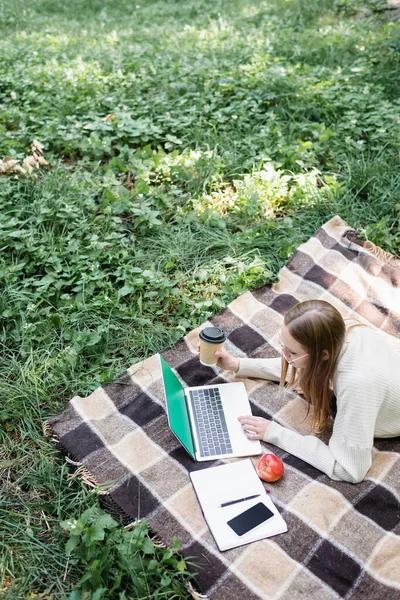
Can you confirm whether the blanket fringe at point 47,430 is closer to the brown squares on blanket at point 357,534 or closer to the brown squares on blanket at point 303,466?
the brown squares on blanket at point 303,466

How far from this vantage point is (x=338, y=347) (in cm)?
249

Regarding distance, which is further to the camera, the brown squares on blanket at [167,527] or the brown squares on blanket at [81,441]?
the brown squares on blanket at [81,441]

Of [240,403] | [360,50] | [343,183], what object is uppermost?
[360,50]

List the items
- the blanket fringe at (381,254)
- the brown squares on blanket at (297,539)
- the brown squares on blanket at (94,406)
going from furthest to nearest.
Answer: the blanket fringe at (381,254) → the brown squares on blanket at (94,406) → the brown squares on blanket at (297,539)

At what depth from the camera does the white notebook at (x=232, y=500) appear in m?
2.34

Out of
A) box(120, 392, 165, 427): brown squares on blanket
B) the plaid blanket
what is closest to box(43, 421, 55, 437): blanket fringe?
the plaid blanket

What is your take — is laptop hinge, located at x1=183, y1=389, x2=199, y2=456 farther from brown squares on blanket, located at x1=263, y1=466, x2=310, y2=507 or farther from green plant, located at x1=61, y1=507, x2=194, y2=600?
green plant, located at x1=61, y1=507, x2=194, y2=600

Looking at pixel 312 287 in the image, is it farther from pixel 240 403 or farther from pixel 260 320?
pixel 240 403

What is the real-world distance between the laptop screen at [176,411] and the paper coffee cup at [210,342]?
0.26 metres

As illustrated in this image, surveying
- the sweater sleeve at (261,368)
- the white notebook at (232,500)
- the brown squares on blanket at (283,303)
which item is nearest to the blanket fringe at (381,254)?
the brown squares on blanket at (283,303)

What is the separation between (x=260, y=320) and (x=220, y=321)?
0.26 metres

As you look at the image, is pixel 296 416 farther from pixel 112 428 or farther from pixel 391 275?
pixel 391 275

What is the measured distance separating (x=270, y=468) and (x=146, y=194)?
2.50m

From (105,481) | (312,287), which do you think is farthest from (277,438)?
(312,287)
